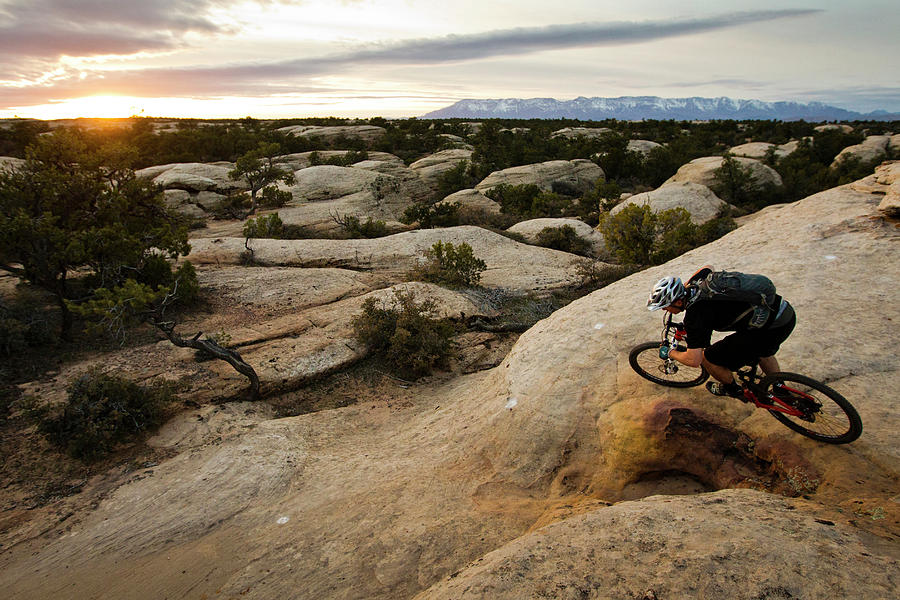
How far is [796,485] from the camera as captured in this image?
5004 mm

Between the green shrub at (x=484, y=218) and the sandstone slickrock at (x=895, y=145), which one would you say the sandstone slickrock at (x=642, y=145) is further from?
the green shrub at (x=484, y=218)

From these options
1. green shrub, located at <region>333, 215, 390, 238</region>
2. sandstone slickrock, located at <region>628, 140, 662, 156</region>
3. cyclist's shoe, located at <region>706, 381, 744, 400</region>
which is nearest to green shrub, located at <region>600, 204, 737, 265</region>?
green shrub, located at <region>333, 215, 390, 238</region>

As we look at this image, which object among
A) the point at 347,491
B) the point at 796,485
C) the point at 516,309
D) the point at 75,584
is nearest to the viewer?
the point at 796,485

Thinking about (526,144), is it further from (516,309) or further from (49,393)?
(49,393)

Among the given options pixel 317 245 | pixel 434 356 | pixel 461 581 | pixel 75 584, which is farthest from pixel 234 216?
pixel 461 581

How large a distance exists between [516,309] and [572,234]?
10.3m

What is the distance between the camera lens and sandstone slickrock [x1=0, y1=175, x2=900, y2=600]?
153 inches

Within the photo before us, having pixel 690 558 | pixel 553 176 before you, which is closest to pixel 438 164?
pixel 553 176

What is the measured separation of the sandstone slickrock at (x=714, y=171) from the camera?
33519mm

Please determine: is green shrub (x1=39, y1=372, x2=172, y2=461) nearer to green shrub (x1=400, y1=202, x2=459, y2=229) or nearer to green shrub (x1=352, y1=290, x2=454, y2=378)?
green shrub (x1=352, y1=290, x2=454, y2=378)

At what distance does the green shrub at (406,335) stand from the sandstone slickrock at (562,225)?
13.7 metres

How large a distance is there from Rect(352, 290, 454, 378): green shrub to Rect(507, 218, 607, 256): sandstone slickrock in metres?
13.7

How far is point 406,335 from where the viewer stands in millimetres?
13312

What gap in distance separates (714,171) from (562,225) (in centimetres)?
1723
